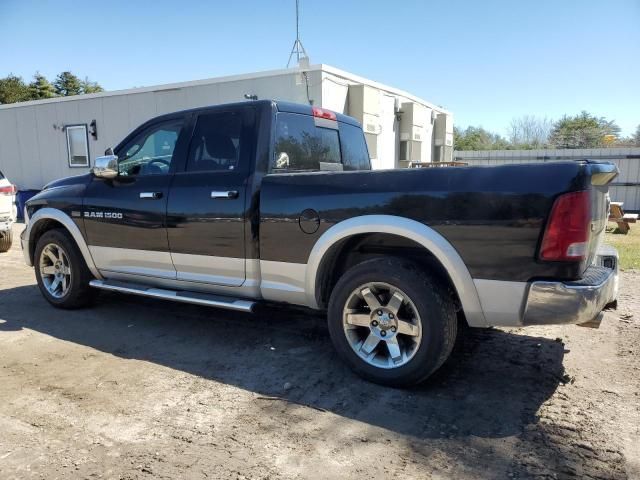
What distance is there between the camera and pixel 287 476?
2.49 m

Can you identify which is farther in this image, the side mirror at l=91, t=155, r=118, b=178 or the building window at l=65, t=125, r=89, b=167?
the building window at l=65, t=125, r=89, b=167

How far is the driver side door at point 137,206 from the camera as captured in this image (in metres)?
4.50

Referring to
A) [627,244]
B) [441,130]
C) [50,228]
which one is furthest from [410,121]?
[50,228]

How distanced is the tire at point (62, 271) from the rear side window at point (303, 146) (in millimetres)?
2562

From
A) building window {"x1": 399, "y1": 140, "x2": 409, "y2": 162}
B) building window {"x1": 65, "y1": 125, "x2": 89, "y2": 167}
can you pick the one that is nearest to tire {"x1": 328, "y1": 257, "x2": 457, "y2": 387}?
building window {"x1": 399, "y1": 140, "x2": 409, "y2": 162}

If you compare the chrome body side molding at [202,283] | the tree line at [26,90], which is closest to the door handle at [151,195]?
the chrome body side molding at [202,283]

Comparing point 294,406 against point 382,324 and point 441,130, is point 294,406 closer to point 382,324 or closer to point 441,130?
point 382,324

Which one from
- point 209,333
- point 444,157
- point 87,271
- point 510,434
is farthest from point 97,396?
point 444,157

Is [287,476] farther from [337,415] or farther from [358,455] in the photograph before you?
[337,415]

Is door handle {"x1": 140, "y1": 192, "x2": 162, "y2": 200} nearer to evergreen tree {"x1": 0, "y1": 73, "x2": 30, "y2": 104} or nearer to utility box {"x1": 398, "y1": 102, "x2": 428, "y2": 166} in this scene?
utility box {"x1": 398, "y1": 102, "x2": 428, "y2": 166}

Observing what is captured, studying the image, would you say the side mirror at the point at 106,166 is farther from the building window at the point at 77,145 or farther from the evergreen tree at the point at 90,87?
the evergreen tree at the point at 90,87

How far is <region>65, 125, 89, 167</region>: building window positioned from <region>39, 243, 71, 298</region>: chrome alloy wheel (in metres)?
9.74

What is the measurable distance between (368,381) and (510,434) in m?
1.00

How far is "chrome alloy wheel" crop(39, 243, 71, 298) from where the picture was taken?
17.5 ft
